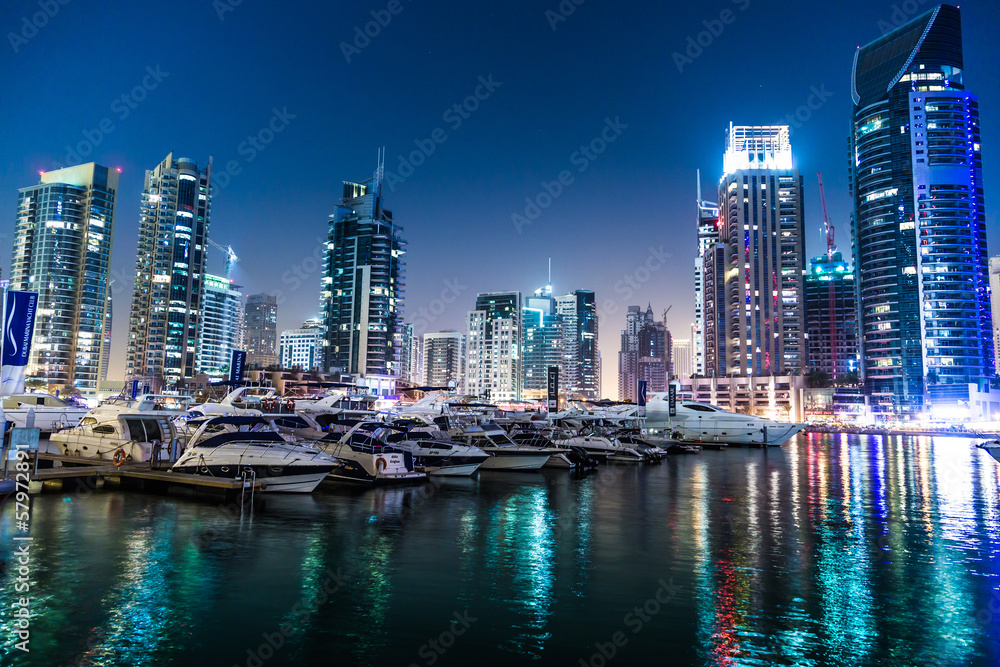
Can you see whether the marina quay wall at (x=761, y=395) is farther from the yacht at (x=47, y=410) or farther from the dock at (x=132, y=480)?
the dock at (x=132, y=480)

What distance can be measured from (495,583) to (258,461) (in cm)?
1484

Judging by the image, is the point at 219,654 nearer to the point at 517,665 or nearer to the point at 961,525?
the point at 517,665

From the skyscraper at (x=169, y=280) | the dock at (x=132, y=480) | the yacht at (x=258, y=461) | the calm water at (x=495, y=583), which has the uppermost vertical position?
the skyscraper at (x=169, y=280)

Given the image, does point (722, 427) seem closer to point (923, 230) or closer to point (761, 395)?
point (761, 395)

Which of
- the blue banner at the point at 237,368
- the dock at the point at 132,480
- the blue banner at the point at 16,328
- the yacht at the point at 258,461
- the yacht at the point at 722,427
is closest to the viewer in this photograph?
the blue banner at the point at 16,328

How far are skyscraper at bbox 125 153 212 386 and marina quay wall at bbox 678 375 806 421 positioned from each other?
153840 millimetres

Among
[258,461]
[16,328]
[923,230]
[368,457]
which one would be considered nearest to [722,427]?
[368,457]

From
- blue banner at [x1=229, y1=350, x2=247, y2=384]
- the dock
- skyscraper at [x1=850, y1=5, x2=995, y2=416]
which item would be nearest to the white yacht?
the dock

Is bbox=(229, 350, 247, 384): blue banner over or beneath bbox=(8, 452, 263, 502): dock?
over

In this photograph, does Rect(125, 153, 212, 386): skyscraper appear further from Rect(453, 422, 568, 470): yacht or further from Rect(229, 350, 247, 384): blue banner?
Rect(453, 422, 568, 470): yacht

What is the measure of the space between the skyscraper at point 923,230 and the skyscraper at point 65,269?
767 ft

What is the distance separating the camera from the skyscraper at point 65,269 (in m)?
189

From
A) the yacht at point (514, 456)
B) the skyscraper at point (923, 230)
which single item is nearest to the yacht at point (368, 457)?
the yacht at point (514, 456)

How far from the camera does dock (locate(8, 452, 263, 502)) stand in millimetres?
25125
